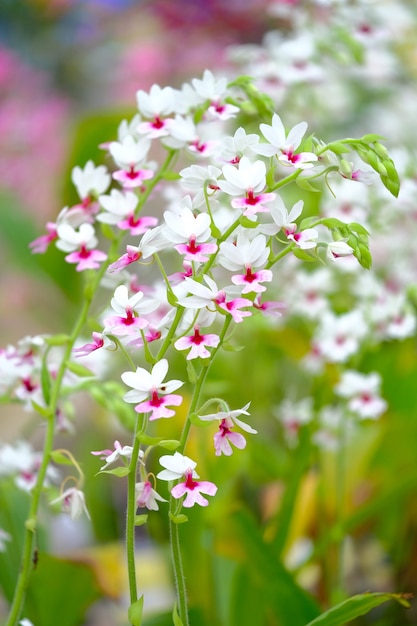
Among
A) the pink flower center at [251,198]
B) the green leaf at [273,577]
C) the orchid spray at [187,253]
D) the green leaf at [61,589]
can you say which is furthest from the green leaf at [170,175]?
the green leaf at [61,589]

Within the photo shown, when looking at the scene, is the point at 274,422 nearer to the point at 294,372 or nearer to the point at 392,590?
the point at 294,372

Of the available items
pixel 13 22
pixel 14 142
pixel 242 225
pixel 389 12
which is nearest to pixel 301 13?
pixel 389 12

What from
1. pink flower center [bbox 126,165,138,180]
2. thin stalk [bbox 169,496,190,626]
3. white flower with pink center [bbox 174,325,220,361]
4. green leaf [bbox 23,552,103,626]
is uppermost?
Answer: pink flower center [bbox 126,165,138,180]

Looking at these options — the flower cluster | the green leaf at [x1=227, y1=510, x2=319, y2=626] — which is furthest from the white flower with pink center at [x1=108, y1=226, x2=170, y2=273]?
the green leaf at [x1=227, y1=510, x2=319, y2=626]

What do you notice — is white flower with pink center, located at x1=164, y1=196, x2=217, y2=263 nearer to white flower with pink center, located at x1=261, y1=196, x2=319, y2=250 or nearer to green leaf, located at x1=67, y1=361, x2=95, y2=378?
white flower with pink center, located at x1=261, y1=196, x2=319, y2=250

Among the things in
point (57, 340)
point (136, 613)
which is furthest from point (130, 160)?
point (136, 613)

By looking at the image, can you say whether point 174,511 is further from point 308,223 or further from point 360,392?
point 360,392

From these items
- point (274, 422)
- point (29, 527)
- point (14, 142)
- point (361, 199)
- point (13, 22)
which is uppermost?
point (13, 22)
